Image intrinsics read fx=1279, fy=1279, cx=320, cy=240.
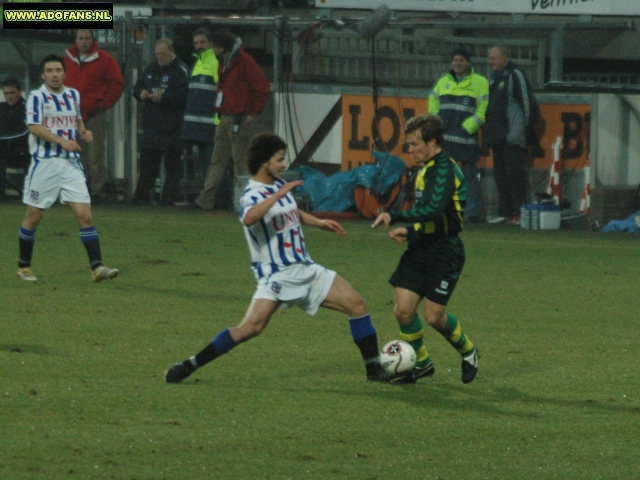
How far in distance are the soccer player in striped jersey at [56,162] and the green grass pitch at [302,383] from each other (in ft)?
1.51

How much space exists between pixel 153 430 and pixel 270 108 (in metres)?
12.5

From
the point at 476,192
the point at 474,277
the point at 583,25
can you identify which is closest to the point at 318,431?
the point at 474,277

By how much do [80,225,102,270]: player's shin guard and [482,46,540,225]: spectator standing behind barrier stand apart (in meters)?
6.45

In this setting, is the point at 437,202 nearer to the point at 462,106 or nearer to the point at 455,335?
the point at 455,335

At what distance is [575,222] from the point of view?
16.5 metres

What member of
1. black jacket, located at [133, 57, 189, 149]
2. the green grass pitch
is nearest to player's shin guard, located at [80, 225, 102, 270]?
the green grass pitch

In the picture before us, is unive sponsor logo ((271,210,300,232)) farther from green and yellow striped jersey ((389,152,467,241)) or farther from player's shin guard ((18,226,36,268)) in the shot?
player's shin guard ((18,226,36,268))

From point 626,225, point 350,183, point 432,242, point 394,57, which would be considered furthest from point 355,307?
point 394,57

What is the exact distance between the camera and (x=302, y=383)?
301 inches

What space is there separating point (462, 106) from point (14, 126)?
6.77 meters

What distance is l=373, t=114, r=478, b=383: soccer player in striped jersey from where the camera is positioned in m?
7.41

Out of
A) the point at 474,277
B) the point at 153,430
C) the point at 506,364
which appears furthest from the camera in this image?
the point at 474,277

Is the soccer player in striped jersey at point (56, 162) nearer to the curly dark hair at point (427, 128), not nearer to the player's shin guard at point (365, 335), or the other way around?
the player's shin guard at point (365, 335)

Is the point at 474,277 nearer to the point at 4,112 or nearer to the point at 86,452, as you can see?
the point at 86,452
